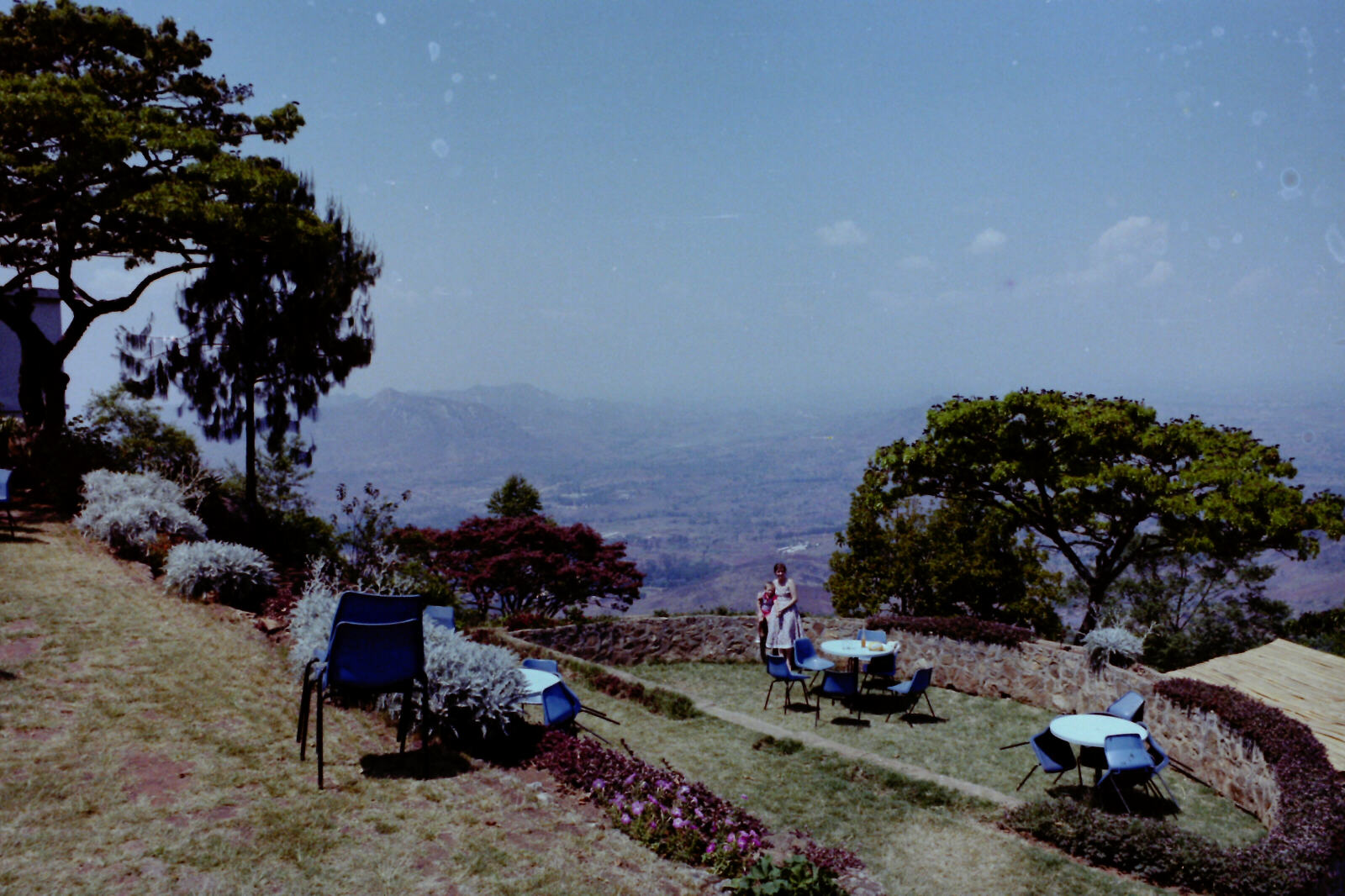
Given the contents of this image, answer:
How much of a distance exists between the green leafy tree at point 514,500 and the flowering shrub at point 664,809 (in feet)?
71.2

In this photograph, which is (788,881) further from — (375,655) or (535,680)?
(535,680)

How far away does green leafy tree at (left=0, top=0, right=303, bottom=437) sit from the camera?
13930 millimetres

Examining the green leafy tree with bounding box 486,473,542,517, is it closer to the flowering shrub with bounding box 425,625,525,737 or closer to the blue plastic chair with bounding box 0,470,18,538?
the blue plastic chair with bounding box 0,470,18,538

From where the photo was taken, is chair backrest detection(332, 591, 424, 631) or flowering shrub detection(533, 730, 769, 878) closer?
flowering shrub detection(533, 730, 769, 878)

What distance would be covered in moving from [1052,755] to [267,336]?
1714 cm

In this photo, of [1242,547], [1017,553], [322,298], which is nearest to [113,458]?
[322,298]

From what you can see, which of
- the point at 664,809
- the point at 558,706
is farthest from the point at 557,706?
the point at 664,809

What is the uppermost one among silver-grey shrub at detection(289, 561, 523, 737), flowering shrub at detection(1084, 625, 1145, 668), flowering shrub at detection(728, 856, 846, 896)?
silver-grey shrub at detection(289, 561, 523, 737)

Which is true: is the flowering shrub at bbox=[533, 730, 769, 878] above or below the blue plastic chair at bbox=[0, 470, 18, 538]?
below

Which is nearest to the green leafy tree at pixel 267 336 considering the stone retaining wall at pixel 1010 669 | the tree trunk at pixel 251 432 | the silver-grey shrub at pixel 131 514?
the tree trunk at pixel 251 432

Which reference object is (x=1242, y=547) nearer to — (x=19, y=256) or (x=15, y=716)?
(x=15, y=716)

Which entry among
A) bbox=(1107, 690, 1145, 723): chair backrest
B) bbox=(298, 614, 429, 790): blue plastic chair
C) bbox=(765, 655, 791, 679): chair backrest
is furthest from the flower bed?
bbox=(765, 655, 791, 679): chair backrest

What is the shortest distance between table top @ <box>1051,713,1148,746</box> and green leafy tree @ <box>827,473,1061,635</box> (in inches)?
386

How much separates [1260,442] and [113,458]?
23.5 meters
